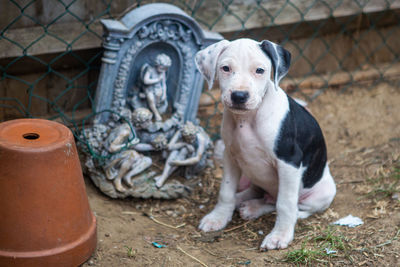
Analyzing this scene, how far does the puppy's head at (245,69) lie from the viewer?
320 cm

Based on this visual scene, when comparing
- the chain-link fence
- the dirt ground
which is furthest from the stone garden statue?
the chain-link fence

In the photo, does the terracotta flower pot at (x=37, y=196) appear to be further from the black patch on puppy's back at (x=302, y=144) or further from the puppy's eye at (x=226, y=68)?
the black patch on puppy's back at (x=302, y=144)

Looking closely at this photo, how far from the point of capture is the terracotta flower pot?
2906 mm

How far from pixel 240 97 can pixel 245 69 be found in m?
0.20

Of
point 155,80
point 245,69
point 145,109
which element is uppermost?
point 245,69

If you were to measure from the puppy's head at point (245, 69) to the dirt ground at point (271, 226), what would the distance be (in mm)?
1019

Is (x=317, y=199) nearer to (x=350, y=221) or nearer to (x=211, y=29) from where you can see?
(x=350, y=221)

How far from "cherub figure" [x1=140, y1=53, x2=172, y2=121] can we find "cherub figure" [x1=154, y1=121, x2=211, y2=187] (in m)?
0.24

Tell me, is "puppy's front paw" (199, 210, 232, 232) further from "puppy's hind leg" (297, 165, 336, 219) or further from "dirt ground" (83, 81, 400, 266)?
"puppy's hind leg" (297, 165, 336, 219)

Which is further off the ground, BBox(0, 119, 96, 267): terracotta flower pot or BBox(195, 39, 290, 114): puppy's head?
BBox(195, 39, 290, 114): puppy's head

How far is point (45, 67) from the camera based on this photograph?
4.35 m

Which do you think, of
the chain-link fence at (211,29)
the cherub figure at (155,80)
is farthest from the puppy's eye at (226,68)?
the chain-link fence at (211,29)

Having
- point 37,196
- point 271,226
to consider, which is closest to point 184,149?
point 271,226

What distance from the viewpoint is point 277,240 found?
144 inches
